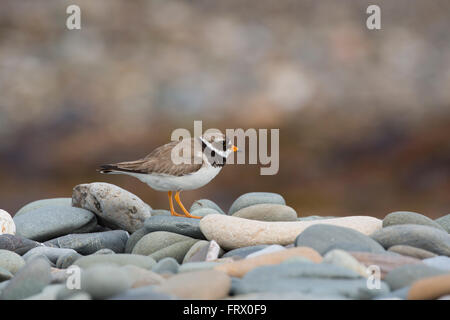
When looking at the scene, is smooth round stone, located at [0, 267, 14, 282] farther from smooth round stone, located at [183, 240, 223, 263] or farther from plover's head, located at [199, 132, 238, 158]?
plover's head, located at [199, 132, 238, 158]

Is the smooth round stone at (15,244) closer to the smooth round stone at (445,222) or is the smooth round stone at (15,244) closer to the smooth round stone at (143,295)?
the smooth round stone at (143,295)

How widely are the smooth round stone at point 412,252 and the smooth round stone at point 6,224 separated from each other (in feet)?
13.4

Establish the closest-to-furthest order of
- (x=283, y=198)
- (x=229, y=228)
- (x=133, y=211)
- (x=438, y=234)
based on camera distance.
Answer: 1. (x=438, y=234)
2. (x=229, y=228)
3. (x=133, y=211)
4. (x=283, y=198)

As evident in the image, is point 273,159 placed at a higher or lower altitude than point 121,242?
higher

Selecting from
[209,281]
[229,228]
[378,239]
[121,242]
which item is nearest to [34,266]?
[209,281]

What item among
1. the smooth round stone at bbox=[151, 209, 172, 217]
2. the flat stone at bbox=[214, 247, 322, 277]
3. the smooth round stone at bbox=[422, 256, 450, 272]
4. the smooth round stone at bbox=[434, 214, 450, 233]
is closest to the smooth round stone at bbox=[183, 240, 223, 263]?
the flat stone at bbox=[214, 247, 322, 277]

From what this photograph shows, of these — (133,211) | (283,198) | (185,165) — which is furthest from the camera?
(283,198)

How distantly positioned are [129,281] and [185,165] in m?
2.60

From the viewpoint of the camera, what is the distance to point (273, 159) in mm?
6773

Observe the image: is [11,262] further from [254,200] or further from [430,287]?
[430,287]

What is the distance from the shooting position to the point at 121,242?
6254 millimetres

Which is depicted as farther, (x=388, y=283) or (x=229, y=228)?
(x=229, y=228)

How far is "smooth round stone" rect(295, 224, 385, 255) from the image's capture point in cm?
434
